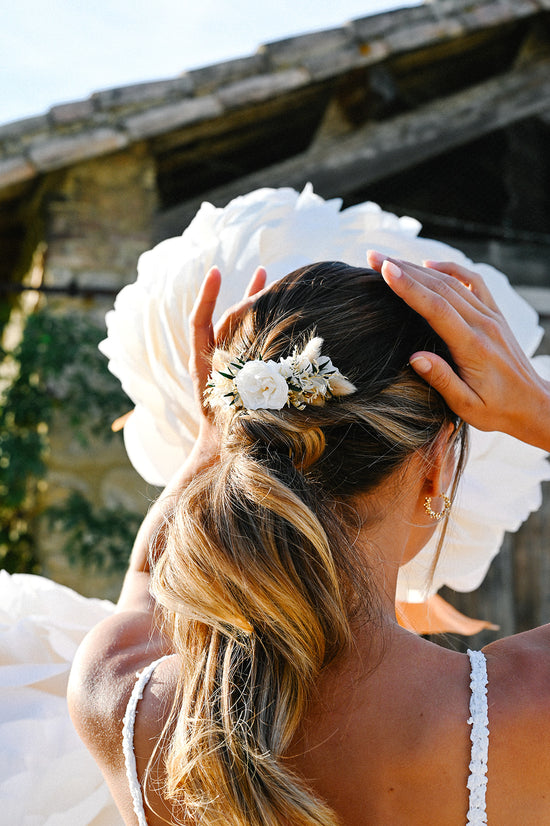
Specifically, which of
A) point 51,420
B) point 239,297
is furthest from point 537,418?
point 51,420

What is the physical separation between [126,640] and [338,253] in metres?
0.93

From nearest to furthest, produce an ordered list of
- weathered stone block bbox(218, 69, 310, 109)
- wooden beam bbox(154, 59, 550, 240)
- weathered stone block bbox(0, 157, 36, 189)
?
weathered stone block bbox(0, 157, 36, 189) < weathered stone block bbox(218, 69, 310, 109) < wooden beam bbox(154, 59, 550, 240)

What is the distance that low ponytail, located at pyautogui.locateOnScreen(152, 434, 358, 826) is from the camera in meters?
1.02

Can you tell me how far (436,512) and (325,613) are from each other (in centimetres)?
32

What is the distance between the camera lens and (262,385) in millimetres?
1075

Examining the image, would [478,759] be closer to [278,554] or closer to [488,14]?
[278,554]

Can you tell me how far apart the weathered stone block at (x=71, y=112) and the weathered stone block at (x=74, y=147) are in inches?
2.7

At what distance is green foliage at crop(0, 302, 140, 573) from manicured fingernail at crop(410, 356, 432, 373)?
2396 millimetres

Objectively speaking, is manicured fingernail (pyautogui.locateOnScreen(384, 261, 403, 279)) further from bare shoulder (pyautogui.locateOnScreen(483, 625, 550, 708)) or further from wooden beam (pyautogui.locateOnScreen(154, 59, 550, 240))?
wooden beam (pyautogui.locateOnScreen(154, 59, 550, 240))

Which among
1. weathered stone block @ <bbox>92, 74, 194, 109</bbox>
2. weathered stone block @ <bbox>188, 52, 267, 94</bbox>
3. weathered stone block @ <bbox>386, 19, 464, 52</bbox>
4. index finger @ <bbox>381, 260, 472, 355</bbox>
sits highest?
weathered stone block @ <bbox>386, 19, 464, 52</bbox>

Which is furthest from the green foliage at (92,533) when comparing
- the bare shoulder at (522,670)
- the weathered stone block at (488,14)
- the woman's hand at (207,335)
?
the weathered stone block at (488,14)

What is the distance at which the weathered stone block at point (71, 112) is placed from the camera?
10.4 ft

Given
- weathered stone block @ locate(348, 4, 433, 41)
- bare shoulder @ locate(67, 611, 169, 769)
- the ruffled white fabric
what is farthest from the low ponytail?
weathered stone block @ locate(348, 4, 433, 41)

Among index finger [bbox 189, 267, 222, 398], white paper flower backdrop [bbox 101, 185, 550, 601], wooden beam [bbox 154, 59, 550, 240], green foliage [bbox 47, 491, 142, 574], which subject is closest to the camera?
index finger [bbox 189, 267, 222, 398]
